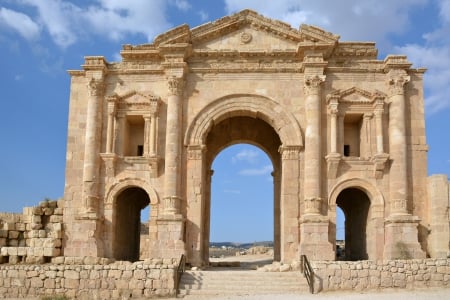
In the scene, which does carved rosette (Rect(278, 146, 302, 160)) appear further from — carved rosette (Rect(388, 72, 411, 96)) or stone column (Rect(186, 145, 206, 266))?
carved rosette (Rect(388, 72, 411, 96))

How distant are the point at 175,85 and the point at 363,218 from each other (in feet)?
27.9

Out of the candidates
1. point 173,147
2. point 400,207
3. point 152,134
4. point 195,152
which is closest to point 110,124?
point 152,134

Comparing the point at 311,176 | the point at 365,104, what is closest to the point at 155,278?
the point at 311,176

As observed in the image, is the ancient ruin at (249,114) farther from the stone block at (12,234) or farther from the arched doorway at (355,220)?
the arched doorway at (355,220)

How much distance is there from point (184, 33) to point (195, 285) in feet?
29.8

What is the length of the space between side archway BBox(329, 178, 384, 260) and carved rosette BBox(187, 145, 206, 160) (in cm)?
475

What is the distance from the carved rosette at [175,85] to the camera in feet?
67.2

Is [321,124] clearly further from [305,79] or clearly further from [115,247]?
[115,247]

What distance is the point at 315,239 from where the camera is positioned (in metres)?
19.2

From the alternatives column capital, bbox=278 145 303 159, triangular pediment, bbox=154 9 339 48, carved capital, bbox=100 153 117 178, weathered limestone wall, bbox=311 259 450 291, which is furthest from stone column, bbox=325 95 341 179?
carved capital, bbox=100 153 117 178

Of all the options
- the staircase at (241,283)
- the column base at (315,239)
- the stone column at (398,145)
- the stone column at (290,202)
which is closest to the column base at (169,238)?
the staircase at (241,283)

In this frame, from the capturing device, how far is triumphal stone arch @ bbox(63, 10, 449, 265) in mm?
19641

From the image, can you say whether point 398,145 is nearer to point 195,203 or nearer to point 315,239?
point 315,239

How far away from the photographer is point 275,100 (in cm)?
2059
